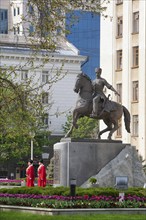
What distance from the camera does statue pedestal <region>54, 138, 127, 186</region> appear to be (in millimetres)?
37656

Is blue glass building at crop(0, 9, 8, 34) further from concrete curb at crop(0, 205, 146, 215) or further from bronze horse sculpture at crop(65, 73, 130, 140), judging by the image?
concrete curb at crop(0, 205, 146, 215)

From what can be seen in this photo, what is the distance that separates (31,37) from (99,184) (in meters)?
9.39

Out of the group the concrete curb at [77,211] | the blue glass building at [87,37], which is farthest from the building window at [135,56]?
the blue glass building at [87,37]

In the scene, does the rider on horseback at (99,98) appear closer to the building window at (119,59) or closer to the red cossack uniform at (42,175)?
the red cossack uniform at (42,175)

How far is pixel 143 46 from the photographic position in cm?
7325

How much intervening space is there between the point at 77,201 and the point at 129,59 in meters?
45.1

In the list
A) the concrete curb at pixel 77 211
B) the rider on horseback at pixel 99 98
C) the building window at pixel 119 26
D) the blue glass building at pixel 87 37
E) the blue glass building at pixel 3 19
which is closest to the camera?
the concrete curb at pixel 77 211

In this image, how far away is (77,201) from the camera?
30.7m

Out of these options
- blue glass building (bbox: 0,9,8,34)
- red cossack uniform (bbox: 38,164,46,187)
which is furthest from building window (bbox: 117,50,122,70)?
blue glass building (bbox: 0,9,8,34)

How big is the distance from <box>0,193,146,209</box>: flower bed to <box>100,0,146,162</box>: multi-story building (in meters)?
39.4

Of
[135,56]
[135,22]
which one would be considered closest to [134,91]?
[135,56]

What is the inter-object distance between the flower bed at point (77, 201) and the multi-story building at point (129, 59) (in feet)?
129

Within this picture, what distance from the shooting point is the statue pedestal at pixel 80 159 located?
37656 mm

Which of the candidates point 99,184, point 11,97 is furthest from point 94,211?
point 99,184
